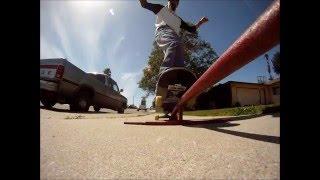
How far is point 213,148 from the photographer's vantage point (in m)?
1.09

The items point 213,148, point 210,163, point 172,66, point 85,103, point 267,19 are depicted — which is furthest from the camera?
point 85,103

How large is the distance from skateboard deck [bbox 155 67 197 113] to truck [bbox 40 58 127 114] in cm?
193

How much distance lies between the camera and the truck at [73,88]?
17.0ft

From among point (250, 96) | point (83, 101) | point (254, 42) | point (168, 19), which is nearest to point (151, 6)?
point (168, 19)

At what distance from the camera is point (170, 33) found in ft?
8.86

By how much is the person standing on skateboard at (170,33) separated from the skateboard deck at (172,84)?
0.09 meters

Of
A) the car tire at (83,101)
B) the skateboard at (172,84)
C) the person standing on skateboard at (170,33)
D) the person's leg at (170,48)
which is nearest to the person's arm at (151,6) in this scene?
the person standing on skateboard at (170,33)

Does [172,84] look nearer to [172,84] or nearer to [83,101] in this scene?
[172,84]

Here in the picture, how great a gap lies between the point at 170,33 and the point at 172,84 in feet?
1.99

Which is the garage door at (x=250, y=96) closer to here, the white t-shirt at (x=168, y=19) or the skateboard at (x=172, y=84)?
the skateboard at (x=172, y=84)
